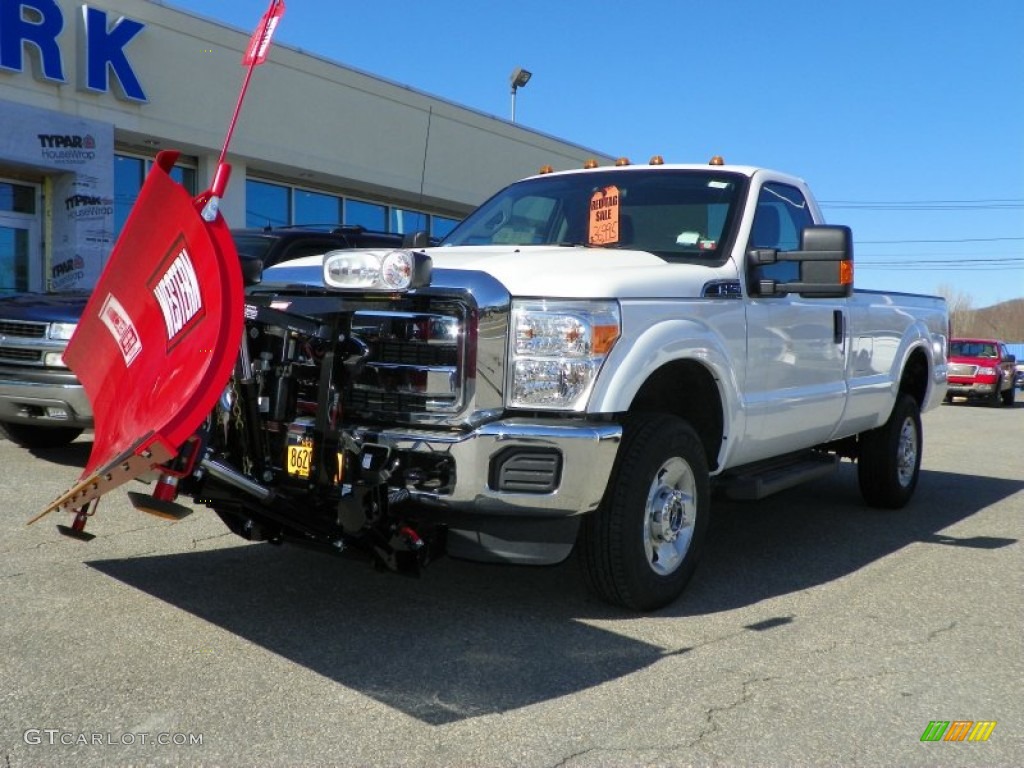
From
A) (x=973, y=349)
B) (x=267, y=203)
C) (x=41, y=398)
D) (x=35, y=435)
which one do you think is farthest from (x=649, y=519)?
(x=973, y=349)

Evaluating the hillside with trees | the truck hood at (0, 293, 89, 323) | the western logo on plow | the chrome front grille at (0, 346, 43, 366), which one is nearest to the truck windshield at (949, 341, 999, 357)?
the truck hood at (0, 293, 89, 323)

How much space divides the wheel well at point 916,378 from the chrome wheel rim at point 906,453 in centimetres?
34

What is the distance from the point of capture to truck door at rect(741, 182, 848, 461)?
5.05m

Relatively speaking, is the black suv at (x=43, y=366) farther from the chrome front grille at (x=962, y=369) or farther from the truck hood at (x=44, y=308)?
the chrome front grille at (x=962, y=369)

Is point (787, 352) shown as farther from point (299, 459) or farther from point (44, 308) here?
point (44, 308)

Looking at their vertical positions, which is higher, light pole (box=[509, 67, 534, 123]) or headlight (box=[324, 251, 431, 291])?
light pole (box=[509, 67, 534, 123])

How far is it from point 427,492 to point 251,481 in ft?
2.08

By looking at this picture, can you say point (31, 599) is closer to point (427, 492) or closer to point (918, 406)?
point (427, 492)

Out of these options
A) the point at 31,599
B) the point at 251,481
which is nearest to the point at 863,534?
the point at 251,481

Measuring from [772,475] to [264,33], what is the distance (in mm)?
3269

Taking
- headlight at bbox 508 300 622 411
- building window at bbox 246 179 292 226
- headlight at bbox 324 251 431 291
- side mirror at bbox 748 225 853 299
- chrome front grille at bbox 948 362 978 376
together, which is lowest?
chrome front grille at bbox 948 362 978 376

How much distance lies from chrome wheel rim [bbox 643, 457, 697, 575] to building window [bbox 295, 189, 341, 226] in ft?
49.6

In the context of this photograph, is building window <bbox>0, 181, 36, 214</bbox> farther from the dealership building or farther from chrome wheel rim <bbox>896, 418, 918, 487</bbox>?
chrome wheel rim <bbox>896, 418, 918, 487</bbox>

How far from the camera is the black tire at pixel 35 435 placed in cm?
822
